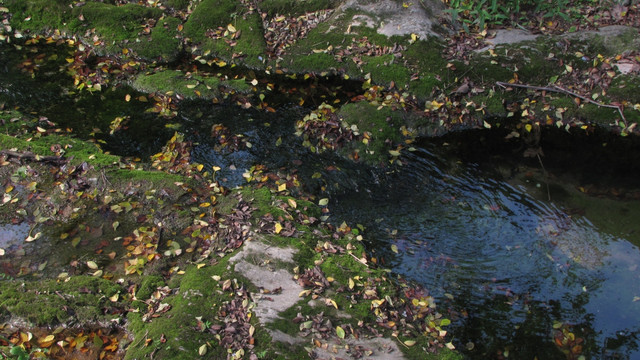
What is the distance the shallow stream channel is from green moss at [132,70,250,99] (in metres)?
0.22

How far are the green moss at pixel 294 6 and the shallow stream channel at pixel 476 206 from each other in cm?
221

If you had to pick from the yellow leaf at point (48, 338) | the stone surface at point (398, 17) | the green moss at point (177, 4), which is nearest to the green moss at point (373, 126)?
the stone surface at point (398, 17)

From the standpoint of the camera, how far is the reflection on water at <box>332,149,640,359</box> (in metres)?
5.43

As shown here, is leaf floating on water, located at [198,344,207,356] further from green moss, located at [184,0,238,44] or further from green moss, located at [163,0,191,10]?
green moss, located at [163,0,191,10]

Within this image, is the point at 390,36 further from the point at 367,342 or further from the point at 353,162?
the point at 367,342

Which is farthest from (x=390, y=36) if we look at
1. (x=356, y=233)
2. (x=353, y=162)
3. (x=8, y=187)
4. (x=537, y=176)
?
(x=8, y=187)

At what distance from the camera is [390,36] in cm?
962

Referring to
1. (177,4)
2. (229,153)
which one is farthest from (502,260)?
(177,4)

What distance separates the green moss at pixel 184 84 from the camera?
360 inches

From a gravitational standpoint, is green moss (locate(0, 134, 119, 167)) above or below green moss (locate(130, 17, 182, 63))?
below

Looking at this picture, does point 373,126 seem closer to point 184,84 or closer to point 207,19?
point 184,84

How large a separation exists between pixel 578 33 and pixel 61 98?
33.3 feet

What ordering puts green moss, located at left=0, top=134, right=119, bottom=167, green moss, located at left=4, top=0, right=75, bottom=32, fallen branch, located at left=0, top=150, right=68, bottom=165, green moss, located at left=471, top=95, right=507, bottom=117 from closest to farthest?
1. fallen branch, located at left=0, top=150, right=68, bottom=165
2. green moss, located at left=0, top=134, right=119, bottom=167
3. green moss, located at left=471, top=95, right=507, bottom=117
4. green moss, located at left=4, top=0, right=75, bottom=32

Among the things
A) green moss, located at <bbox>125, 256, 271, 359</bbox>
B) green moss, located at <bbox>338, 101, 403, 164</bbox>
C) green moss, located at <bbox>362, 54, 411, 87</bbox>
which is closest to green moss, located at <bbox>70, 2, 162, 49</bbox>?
green moss, located at <bbox>362, 54, 411, 87</bbox>
